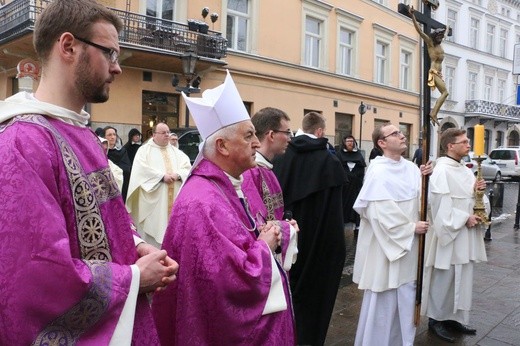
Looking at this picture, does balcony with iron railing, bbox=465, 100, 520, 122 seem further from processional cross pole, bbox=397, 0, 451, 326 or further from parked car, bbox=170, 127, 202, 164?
processional cross pole, bbox=397, 0, 451, 326

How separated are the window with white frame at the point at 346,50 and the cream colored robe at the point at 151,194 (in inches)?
723

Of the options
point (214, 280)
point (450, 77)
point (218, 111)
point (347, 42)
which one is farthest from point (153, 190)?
point (450, 77)

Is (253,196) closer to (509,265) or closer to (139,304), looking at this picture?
(139,304)

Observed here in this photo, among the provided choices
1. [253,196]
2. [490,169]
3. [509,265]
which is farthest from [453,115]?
[253,196]

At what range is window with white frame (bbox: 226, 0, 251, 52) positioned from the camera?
18266 millimetres

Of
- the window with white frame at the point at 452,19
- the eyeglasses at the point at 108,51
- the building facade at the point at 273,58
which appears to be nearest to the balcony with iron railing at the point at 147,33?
the building facade at the point at 273,58

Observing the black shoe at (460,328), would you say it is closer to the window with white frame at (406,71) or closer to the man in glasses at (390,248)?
the man in glasses at (390,248)

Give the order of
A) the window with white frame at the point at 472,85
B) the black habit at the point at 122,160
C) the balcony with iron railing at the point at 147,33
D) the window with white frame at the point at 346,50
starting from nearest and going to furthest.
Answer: the black habit at the point at 122,160 < the balcony with iron railing at the point at 147,33 < the window with white frame at the point at 346,50 < the window with white frame at the point at 472,85

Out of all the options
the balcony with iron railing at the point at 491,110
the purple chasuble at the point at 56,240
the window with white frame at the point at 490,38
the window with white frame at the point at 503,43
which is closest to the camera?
the purple chasuble at the point at 56,240

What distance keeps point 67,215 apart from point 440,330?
3825 mm

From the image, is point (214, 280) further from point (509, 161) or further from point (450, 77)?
point (450, 77)

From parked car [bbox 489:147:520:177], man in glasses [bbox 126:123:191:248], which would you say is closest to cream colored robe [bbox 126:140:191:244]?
man in glasses [bbox 126:123:191:248]

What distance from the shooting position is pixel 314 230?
3.97 meters

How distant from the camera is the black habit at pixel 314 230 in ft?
12.9
